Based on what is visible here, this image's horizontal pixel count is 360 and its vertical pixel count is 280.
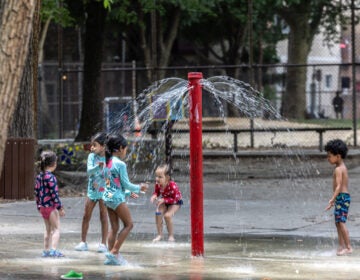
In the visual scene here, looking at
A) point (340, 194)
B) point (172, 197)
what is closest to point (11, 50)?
point (340, 194)

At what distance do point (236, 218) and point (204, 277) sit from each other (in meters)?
4.66

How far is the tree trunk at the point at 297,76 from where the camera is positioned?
39500 millimetres

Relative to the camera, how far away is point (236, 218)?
13320 millimetres

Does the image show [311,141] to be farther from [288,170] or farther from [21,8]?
[21,8]

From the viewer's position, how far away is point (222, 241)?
11.3m

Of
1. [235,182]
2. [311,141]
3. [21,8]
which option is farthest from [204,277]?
[311,141]

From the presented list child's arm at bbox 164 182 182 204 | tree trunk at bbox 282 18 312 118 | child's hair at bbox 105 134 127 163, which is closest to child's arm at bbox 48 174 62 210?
child's hair at bbox 105 134 127 163

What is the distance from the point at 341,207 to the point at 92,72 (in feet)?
41.3

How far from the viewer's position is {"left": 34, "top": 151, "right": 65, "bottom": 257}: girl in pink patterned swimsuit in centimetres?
1000

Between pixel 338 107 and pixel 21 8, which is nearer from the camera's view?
pixel 21 8

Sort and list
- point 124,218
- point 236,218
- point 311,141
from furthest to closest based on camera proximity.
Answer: point 311,141
point 236,218
point 124,218

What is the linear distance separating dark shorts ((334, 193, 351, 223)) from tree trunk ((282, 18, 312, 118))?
26.0 m

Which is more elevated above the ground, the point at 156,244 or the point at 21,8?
the point at 21,8

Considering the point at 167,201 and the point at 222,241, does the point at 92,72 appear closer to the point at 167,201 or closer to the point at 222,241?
the point at 167,201
